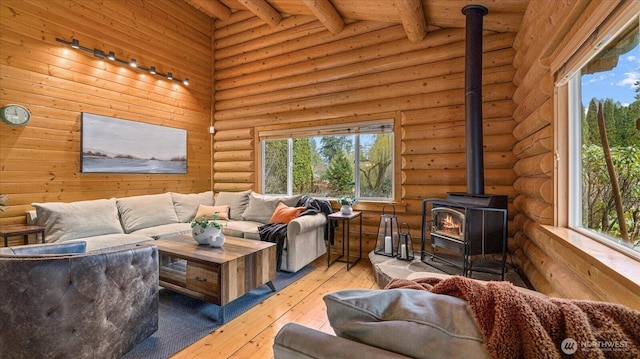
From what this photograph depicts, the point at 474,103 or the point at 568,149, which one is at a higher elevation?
the point at 474,103

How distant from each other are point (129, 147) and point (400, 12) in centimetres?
412

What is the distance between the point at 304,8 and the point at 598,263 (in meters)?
4.46

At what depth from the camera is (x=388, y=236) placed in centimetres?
350

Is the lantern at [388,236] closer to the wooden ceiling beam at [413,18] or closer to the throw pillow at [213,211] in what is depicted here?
the wooden ceiling beam at [413,18]

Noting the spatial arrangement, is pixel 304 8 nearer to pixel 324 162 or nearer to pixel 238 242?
pixel 324 162

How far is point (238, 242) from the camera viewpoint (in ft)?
9.90

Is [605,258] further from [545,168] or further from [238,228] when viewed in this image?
[238,228]

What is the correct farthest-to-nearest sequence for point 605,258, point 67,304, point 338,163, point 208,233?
point 338,163
point 208,233
point 67,304
point 605,258

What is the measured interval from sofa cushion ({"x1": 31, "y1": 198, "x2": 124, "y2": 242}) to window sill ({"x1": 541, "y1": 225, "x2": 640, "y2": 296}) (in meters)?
4.40

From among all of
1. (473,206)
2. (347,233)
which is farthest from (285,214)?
(473,206)

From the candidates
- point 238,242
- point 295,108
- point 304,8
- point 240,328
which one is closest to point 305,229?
point 238,242

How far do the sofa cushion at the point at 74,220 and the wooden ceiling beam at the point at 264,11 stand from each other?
3.36 metres

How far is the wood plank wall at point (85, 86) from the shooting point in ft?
10.8

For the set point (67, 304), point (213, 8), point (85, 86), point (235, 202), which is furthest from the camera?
point (213, 8)
